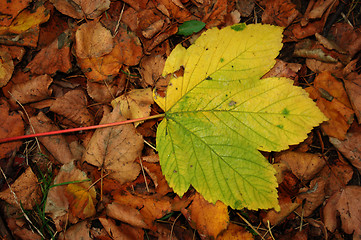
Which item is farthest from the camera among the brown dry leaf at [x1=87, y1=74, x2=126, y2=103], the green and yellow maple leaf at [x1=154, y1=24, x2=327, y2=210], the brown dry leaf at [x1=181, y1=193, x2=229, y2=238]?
the brown dry leaf at [x1=87, y1=74, x2=126, y2=103]

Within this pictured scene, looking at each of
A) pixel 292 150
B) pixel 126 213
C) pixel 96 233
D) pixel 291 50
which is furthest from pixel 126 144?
pixel 291 50

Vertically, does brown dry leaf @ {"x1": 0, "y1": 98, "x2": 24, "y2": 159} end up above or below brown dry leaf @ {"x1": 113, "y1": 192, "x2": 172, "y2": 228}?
above

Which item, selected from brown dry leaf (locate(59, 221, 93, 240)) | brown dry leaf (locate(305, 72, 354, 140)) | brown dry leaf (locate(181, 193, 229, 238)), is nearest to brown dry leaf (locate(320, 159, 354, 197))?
brown dry leaf (locate(305, 72, 354, 140))

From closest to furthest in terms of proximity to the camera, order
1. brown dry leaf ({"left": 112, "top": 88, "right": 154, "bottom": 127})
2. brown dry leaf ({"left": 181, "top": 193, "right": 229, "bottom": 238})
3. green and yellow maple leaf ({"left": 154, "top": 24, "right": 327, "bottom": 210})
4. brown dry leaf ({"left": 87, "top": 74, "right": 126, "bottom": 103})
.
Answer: green and yellow maple leaf ({"left": 154, "top": 24, "right": 327, "bottom": 210})
brown dry leaf ({"left": 181, "top": 193, "right": 229, "bottom": 238})
brown dry leaf ({"left": 112, "top": 88, "right": 154, "bottom": 127})
brown dry leaf ({"left": 87, "top": 74, "right": 126, "bottom": 103})

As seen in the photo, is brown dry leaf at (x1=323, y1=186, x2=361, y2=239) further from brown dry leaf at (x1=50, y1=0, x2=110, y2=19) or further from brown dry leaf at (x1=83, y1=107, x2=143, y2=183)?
brown dry leaf at (x1=50, y1=0, x2=110, y2=19)

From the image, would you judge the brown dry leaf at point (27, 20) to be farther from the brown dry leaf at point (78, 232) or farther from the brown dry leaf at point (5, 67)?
the brown dry leaf at point (78, 232)

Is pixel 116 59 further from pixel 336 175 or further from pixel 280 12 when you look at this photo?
pixel 336 175
